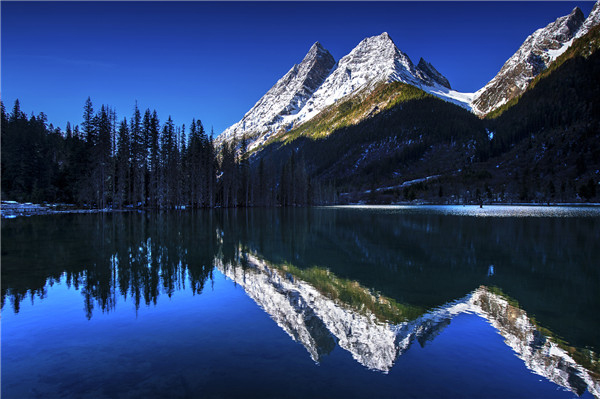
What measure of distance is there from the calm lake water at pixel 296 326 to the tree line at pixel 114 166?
54.6m

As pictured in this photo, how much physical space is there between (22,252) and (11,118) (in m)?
87.8

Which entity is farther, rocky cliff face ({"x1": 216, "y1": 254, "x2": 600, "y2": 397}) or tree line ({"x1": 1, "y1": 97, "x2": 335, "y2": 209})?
tree line ({"x1": 1, "y1": 97, "x2": 335, "y2": 209})

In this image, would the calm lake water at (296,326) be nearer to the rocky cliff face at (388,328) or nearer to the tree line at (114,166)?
the rocky cliff face at (388,328)

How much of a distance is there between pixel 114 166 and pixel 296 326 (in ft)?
228

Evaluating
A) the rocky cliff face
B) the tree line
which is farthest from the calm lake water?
the tree line

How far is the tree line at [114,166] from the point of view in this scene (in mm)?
65875

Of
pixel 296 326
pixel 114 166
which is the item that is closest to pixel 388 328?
pixel 296 326

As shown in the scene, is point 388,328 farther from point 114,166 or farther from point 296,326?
point 114,166

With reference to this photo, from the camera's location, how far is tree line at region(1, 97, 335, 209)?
65875 millimetres

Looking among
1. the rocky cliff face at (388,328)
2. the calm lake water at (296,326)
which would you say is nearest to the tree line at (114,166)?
the calm lake water at (296,326)

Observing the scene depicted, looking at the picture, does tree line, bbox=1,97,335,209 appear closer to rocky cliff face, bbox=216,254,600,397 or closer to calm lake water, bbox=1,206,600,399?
calm lake water, bbox=1,206,600,399

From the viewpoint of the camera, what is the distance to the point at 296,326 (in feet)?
31.6

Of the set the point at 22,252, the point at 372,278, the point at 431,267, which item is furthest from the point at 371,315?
the point at 22,252

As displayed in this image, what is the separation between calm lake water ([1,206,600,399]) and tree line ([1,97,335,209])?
5456cm
